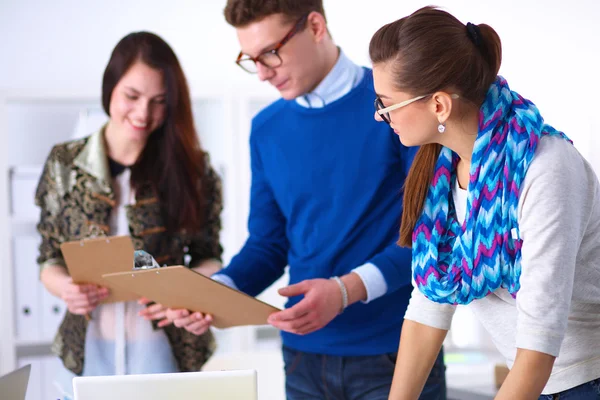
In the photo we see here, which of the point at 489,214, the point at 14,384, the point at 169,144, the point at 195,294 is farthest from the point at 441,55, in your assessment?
the point at 169,144

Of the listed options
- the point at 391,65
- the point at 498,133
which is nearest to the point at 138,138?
the point at 391,65

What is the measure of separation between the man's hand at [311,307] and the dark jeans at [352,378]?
0.14 metres

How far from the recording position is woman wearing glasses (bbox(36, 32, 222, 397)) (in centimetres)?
211

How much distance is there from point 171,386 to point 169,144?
123 cm

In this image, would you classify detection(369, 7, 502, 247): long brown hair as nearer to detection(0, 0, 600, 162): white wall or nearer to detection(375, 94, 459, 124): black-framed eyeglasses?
detection(375, 94, 459, 124): black-framed eyeglasses

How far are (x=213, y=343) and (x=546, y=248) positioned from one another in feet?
4.57

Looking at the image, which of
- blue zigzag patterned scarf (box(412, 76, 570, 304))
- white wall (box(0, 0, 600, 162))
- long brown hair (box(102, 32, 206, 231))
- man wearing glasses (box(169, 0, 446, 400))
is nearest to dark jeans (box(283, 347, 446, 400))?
man wearing glasses (box(169, 0, 446, 400))

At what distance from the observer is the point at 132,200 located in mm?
2154

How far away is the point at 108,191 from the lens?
6.93 feet

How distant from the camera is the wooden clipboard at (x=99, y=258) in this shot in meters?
1.72

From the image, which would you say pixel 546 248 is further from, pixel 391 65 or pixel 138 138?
pixel 138 138

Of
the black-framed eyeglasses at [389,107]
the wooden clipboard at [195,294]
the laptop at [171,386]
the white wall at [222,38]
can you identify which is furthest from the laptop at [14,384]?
the white wall at [222,38]

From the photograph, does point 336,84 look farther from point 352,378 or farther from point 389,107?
point 352,378

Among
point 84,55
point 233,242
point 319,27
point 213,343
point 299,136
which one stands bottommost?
point 213,343
